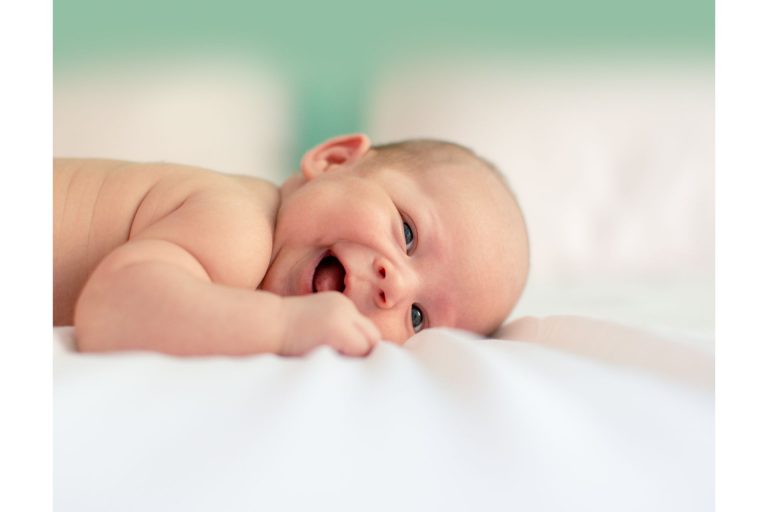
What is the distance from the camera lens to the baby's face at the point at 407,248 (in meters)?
0.73

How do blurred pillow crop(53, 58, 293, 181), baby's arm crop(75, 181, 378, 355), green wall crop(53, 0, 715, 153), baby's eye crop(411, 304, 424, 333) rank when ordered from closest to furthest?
baby's arm crop(75, 181, 378, 355), baby's eye crop(411, 304, 424, 333), green wall crop(53, 0, 715, 153), blurred pillow crop(53, 58, 293, 181)

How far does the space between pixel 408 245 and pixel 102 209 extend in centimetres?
31

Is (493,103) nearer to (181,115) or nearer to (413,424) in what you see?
(181,115)

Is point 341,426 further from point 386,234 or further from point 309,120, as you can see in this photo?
point 309,120

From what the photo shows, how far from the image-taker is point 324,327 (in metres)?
0.56

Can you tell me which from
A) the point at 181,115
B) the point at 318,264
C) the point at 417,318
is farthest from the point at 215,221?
the point at 181,115

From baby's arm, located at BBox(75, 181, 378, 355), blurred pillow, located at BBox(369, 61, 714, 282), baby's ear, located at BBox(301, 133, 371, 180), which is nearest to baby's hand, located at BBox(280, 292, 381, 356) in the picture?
baby's arm, located at BBox(75, 181, 378, 355)

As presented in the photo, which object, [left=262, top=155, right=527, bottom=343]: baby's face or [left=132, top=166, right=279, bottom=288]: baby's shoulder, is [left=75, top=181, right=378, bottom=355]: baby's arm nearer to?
[left=132, top=166, right=279, bottom=288]: baby's shoulder

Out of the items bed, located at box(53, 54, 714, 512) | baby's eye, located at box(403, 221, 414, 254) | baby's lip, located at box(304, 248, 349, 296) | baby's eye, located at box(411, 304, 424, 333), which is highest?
baby's eye, located at box(403, 221, 414, 254)

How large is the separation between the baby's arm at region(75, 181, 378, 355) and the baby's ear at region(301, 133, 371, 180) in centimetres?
32

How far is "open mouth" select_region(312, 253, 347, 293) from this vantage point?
75 cm

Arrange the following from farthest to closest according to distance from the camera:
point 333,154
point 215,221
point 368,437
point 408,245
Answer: point 333,154 → point 408,245 → point 215,221 → point 368,437
